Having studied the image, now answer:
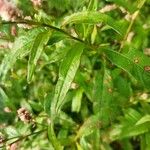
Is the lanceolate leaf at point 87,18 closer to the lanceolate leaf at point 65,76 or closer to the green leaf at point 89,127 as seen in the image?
the lanceolate leaf at point 65,76

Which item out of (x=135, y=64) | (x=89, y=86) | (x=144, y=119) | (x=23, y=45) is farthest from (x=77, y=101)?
(x=23, y=45)

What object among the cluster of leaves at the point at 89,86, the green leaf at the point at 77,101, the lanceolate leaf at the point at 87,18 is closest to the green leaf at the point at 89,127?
the cluster of leaves at the point at 89,86

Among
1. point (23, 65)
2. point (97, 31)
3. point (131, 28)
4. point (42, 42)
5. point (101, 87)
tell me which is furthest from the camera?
point (23, 65)

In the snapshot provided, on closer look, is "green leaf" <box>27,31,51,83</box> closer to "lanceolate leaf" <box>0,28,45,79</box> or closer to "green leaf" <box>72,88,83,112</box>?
"lanceolate leaf" <box>0,28,45,79</box>

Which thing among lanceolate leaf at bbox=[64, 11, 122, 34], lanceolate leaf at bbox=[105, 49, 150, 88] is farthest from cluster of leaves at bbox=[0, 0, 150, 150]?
lanceolate leaf at bbox=[64, 11, 122, 34]

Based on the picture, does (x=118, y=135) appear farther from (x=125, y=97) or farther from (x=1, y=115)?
(x=1, y=115)

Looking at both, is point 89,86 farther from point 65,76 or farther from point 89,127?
point 65,76

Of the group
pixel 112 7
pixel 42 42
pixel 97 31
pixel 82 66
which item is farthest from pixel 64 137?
pixel 42 42
